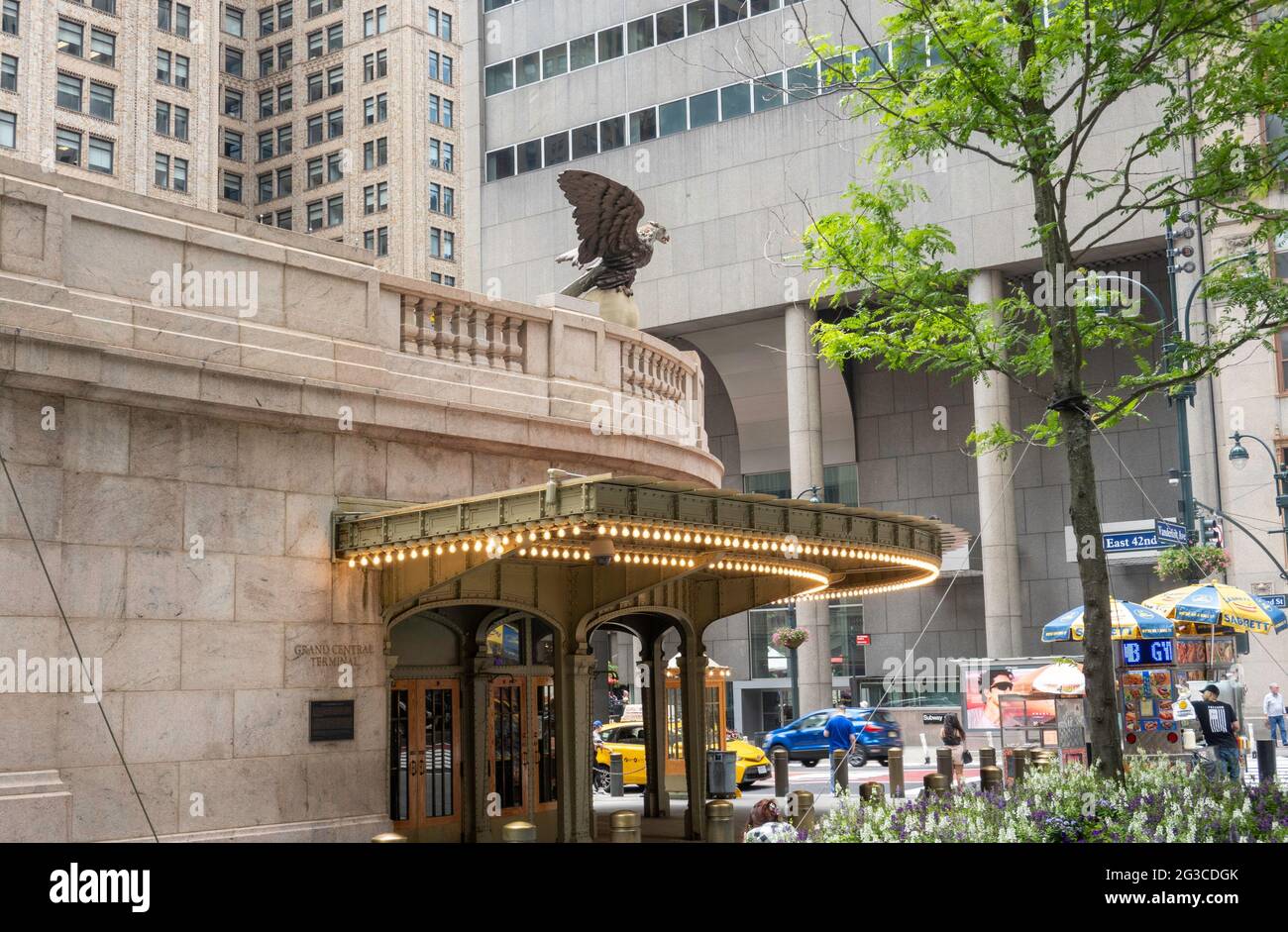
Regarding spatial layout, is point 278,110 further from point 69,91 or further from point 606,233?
point 606,233

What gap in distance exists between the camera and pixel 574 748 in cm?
1808

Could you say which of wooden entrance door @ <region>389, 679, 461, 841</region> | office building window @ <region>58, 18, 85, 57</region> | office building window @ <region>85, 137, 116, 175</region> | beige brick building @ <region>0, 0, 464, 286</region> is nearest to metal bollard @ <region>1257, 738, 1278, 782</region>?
wooden entrance door @ <region>389, 679, 461, 841</region>

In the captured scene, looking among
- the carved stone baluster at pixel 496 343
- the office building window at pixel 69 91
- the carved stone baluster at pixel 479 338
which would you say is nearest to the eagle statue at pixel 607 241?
the carved stone baluster at pixel 496 343

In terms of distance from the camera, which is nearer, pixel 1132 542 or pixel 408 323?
pixel 408 323

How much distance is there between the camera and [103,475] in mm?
13359

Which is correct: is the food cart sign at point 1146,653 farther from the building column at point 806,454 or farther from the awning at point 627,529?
the building column at point 806,454

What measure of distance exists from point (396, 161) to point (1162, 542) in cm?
6400

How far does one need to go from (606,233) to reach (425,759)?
8.23 metres

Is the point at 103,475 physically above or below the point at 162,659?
above

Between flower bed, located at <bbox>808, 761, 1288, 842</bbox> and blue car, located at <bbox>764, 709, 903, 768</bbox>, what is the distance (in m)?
24.2

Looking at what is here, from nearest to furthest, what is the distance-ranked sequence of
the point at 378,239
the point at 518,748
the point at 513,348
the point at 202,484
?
the point at 202,484
the point at 513,348
the point at 518,748
the point at 378,239

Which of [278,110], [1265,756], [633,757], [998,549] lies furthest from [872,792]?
[278,110]
